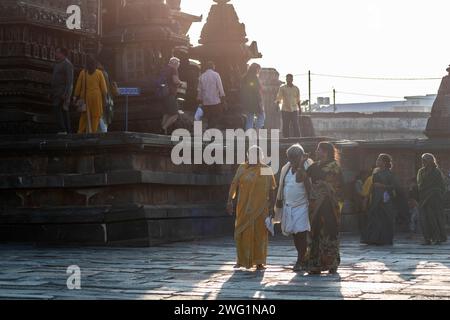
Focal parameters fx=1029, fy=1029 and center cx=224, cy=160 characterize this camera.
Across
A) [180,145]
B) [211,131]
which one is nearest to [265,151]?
[211,131]

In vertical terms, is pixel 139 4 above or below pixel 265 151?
above

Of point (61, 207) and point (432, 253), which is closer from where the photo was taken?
point (432, 253)

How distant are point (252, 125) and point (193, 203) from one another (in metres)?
3.46

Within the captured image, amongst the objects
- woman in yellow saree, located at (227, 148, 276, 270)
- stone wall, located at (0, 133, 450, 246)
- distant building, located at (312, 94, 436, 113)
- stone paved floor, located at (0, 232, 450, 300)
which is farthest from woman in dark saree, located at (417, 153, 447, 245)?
distant building, located at (312, 94, 436, 113)

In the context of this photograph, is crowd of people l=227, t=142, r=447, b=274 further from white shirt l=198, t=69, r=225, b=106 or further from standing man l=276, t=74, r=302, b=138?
standing man l=276, t=74, r=302, b=138

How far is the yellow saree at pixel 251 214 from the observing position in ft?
41.4

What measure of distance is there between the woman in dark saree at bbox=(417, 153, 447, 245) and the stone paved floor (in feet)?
2.61

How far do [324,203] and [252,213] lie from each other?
1.06 meters

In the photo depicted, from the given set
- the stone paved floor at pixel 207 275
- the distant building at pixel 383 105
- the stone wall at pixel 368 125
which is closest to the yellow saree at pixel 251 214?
the stone paved floor at pixel 207 275

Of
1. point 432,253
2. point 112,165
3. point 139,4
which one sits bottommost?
point 432,253

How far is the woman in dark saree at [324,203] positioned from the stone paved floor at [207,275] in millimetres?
395
